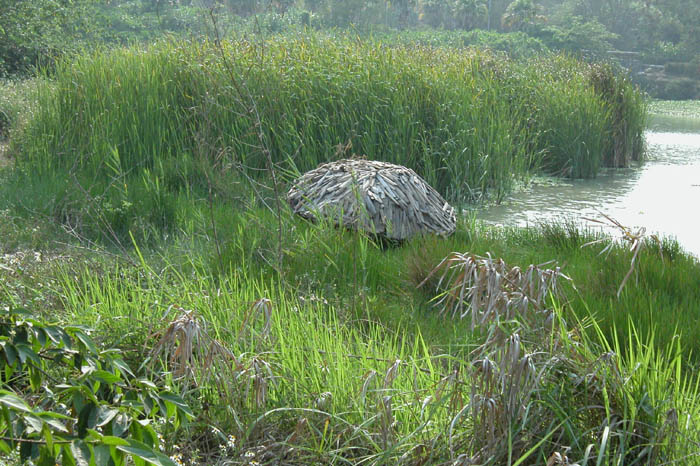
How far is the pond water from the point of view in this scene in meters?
6.93

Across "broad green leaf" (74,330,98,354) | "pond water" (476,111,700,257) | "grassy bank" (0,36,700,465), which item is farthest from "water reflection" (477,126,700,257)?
"broad green leaf" (74,330,98,354)

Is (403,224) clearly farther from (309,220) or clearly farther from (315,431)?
(315,431)

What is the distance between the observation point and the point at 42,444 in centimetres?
100

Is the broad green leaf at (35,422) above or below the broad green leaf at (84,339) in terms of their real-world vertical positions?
above

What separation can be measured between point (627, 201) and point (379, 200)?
4.36m

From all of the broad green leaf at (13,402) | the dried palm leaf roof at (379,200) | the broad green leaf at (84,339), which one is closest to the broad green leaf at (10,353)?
the broad green leaf at (84,339)

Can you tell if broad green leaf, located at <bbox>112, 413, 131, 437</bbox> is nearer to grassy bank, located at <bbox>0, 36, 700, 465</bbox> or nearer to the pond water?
grassy bank, located at <bbox>0, 36, 700, 465</bbox>

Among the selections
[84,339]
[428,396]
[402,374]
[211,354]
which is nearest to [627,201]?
[402,374]

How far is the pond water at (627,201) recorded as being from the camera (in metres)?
6.93

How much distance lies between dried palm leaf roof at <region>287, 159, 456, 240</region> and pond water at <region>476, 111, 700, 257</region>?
1.07 metres

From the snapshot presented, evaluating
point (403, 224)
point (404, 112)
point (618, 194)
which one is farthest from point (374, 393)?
point (618, 194)

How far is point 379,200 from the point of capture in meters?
5.11

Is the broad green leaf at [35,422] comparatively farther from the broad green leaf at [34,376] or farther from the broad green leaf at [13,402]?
the broad green leaf at [34,376]

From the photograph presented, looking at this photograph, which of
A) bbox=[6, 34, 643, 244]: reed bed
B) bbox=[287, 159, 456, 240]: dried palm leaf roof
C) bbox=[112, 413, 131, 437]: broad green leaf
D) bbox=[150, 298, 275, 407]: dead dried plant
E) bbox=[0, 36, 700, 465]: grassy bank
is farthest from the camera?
bbox=[6, 34, 643, 244]: reed bed
